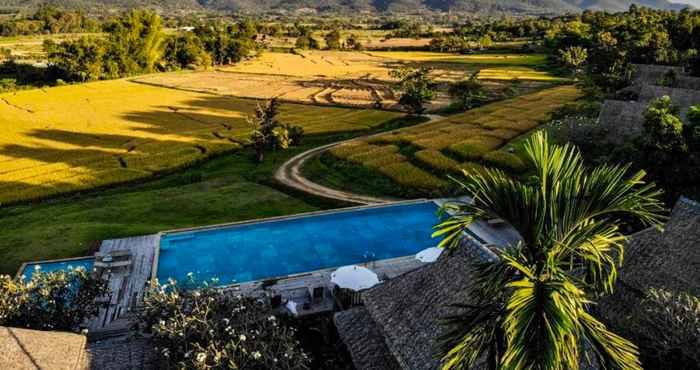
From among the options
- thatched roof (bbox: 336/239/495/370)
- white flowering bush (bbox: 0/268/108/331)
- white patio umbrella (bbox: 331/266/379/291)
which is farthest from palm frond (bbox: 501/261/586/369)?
white flowering bush (bbox: 0/268/108/331)

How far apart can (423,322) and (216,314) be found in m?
7.41

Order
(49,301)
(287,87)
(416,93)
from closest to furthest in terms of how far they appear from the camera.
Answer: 1. (49,301)
2. (416,93)
3. (287,87)

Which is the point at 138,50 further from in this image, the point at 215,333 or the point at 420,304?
the point at 420,304

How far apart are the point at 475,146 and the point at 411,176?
999 centimetres

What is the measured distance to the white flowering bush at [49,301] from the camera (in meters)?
17.3

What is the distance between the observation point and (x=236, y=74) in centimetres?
11475

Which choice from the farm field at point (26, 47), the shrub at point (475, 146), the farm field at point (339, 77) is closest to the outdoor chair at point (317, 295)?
the shrub at point (475, 146)

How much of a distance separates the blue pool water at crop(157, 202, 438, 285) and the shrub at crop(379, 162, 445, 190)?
4.46 m

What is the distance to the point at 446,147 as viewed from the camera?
4916cm

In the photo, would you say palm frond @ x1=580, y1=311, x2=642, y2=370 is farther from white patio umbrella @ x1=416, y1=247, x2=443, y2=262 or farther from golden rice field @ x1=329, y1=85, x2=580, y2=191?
golden rice field @ x1=329, y1=85, x2=580, y2=191

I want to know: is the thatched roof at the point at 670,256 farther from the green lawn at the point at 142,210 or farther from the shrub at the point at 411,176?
the green lawn at the point at 142,210

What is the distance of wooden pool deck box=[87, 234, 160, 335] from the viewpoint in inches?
826

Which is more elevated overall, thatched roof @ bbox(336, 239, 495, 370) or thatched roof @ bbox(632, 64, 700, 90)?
thatched roof @ bbox(632, 64, 700, 90)

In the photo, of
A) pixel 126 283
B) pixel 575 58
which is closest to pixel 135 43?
pixel 575 58
